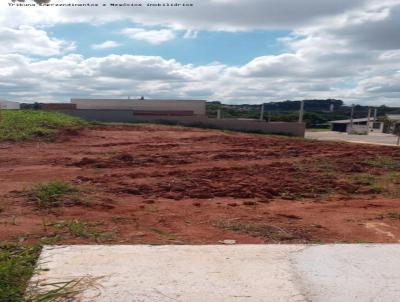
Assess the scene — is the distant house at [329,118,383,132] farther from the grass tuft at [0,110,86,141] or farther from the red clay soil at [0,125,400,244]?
the red clay soil at [0,125,400,244]

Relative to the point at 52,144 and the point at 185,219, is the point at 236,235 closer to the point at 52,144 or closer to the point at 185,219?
the point at 185,219

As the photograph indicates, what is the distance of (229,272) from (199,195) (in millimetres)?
4698

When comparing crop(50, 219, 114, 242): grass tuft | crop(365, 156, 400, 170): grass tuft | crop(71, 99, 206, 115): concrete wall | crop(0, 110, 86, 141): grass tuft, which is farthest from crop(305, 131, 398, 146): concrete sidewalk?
crop(50, 219, 114, 242): grass tuft

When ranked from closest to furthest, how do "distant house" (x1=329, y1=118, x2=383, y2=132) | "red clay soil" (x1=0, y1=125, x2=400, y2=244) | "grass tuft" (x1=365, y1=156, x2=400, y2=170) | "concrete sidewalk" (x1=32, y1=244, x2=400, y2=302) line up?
"concrete sidewalk" (x1=32, y1=244, x2=400, y2=302) → "red clay soil" (x1=0, y1=125, x2=400, y2=244) → "grass tuft" (x1=365, y1=156, x2=400, y2=170) → "distant house" (x1=329, y1=118, x2=383, y2=132)

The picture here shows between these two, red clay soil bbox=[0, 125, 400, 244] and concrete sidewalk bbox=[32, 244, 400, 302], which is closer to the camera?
concrete sidewalk bbox=[32, 244, 400, 302]

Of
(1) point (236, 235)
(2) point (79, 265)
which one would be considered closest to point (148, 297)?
(2) point (79, 265)

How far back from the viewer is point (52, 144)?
655 inches

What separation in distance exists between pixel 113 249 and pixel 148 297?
1.07 metres

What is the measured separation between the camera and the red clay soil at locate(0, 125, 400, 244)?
219 inches

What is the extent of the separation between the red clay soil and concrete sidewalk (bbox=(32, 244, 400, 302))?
77 cm

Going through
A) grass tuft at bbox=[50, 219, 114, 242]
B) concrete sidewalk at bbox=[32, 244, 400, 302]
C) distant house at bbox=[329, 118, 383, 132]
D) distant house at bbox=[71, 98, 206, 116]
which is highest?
concrete sidewalk at bbox=[32, 244, 400, 302]

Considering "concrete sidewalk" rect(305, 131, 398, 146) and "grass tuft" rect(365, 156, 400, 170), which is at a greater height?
"grass tuft" rect(365, 156, 400, 170)

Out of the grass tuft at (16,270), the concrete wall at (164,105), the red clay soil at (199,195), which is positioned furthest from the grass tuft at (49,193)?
the concrete wall at (164,105)

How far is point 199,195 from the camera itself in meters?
8.48
